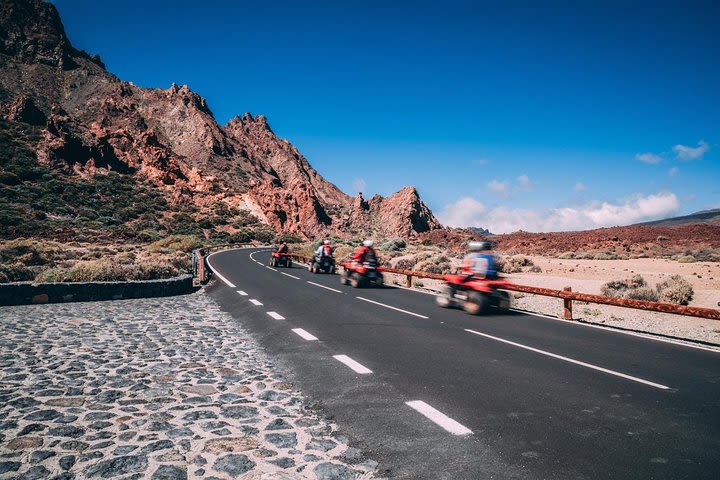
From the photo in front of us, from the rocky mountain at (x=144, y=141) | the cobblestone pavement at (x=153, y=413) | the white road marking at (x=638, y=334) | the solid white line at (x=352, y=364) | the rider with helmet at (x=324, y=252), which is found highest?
the rocky mountain at (x=144, y=141)

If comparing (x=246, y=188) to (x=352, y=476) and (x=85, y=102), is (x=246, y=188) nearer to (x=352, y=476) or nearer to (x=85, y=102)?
(x=85, y=102)

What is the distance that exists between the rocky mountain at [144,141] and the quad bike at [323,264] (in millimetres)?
49979

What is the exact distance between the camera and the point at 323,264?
2431cm

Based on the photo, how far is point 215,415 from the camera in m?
4.35

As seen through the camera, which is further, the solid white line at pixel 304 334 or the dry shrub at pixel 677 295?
the dry shrub at pixel 677 295

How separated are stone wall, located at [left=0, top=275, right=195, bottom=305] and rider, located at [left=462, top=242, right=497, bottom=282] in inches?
370

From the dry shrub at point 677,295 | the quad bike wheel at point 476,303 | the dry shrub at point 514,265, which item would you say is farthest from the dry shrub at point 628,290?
the dry shrub at point 514,265

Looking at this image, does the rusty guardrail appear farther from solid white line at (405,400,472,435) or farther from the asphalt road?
solid white line at (405,400,472,435)

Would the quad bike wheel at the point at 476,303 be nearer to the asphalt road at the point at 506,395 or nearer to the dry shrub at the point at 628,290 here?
the asphalt road at the point at 506,395

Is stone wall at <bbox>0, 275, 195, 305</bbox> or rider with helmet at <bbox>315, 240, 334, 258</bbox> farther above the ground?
rider with helmet at <bbox>315, 240, 334, 258</bbox>

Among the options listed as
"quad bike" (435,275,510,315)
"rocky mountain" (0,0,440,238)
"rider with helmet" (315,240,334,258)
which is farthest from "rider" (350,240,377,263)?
"rocky mountain" (0,0,440,238)

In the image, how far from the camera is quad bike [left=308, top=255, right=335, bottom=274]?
2427 cm

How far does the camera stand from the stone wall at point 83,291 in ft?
35.2

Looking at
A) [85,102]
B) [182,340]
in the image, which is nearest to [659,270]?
[182,340]
